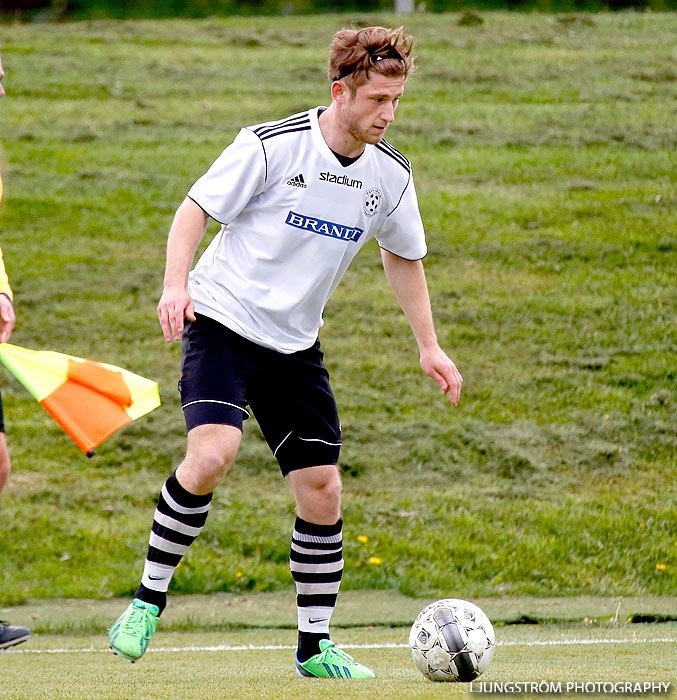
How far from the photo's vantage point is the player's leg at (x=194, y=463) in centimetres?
423

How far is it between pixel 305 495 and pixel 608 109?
14.3 m

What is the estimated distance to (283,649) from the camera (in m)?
6.05

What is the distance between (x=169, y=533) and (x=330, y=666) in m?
0.82

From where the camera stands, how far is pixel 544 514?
361 inches

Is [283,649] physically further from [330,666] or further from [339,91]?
[339,91]

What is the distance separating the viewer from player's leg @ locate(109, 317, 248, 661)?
423 centimetres

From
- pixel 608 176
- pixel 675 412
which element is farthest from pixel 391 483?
pixel 608 176

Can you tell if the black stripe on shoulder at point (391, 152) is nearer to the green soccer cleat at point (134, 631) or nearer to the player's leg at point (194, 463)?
the player's leg at point (194, 463)

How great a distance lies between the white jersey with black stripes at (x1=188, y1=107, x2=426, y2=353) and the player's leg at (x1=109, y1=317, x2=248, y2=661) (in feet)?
0.47

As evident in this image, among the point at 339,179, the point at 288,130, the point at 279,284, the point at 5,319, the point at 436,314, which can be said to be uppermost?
the point at 288,130

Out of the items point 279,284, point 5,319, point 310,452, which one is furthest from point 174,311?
point 310,452

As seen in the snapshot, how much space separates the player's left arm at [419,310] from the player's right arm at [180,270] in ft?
3.04

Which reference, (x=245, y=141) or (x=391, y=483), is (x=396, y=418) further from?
(x=245, y=141)

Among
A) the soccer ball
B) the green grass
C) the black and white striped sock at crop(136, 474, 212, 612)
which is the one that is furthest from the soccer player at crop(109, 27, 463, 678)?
Answer: the green grass
